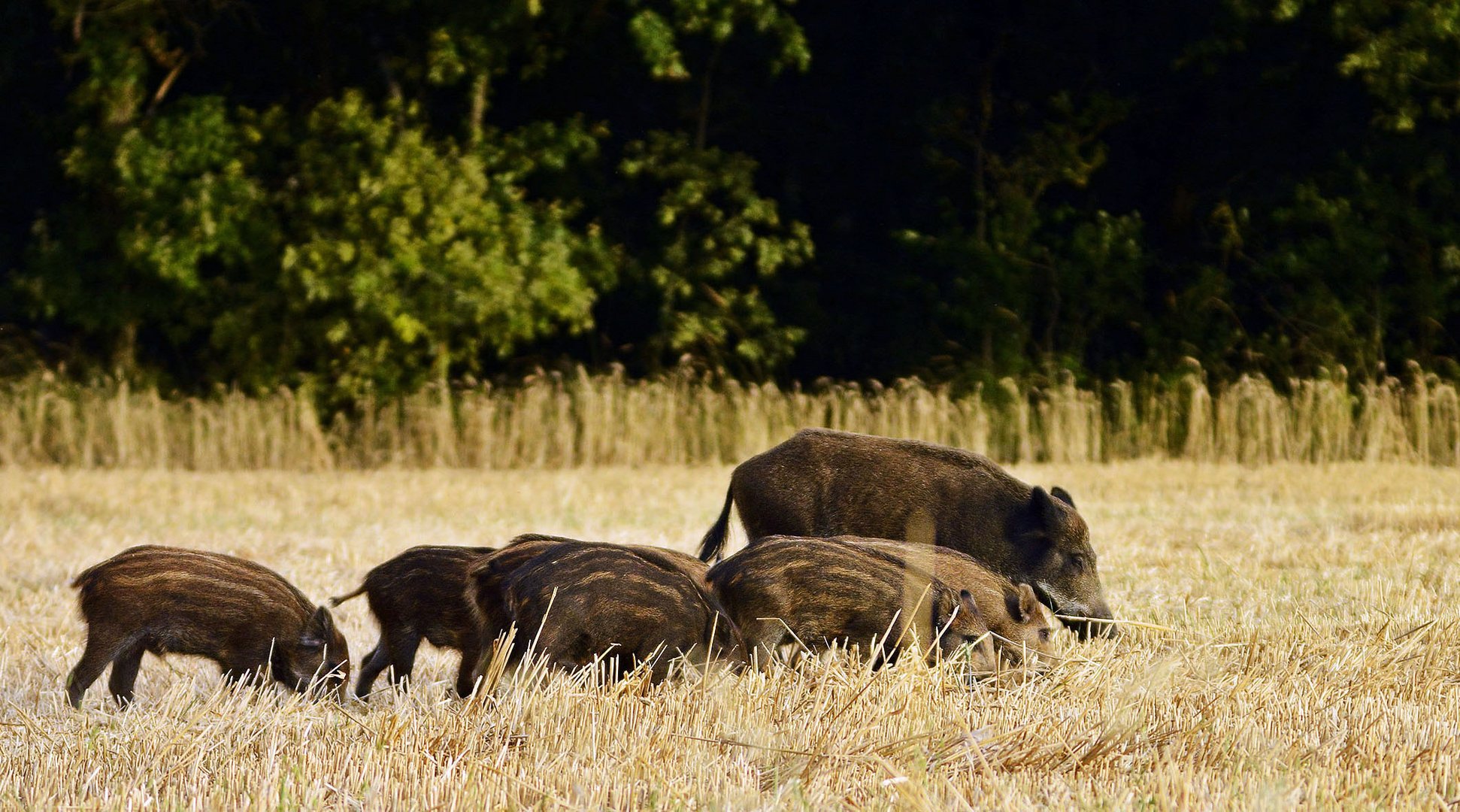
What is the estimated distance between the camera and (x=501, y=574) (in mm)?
4598

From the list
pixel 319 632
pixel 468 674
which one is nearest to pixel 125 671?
pixel 319 632

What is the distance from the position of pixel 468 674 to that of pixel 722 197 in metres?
17.7

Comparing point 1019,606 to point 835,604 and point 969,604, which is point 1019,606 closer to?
point 969,604

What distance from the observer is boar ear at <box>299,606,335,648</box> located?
4707 millimetres

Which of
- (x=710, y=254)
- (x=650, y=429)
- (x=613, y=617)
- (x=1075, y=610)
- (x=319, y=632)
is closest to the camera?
(x=613, y=617)

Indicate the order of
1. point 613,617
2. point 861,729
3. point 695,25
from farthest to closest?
1. point 695,25
2. point 613,617
3. point 861,729

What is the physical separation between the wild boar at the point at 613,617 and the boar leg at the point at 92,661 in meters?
1.18

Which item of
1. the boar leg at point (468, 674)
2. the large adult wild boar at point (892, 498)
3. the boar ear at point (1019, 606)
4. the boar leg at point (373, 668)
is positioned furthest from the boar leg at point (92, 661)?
the boar ear at point (1019, 606)

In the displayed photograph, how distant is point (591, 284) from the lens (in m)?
20.1

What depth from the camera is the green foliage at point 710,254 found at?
2039 centimetres

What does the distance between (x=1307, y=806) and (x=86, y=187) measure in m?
19.1

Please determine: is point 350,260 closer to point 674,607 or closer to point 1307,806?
point 674,607

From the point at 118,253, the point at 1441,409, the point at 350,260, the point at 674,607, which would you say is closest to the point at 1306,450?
the point at 1441,409

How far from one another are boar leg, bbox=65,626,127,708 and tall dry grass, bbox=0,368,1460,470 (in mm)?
10606
